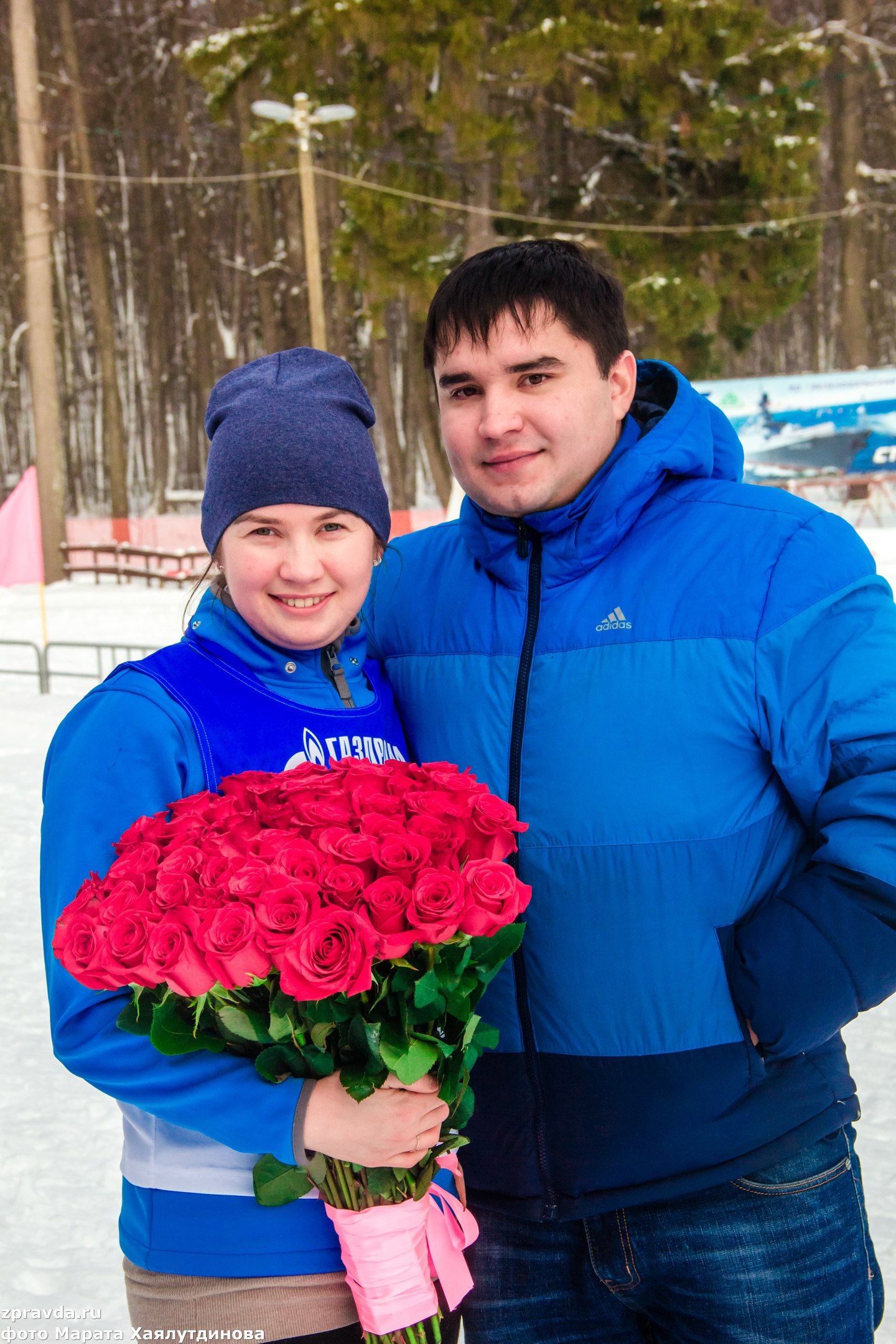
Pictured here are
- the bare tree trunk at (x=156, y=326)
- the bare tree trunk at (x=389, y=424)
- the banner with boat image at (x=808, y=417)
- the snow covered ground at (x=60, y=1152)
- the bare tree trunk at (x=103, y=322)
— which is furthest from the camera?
the bare tree trunk at (x=156, y=326)

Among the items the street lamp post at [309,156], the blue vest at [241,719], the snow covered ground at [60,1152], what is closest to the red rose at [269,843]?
the blue vest at [241,719]

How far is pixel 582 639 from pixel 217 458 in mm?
659

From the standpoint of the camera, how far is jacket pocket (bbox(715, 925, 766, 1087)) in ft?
6.15

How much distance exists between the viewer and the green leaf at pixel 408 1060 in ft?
4.65

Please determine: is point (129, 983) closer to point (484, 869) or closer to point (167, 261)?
point (484, 869)

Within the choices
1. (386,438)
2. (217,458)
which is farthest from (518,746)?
(386,438)

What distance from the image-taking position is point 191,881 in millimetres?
1370

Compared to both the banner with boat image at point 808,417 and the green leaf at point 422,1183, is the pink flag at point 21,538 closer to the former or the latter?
the green leaf at point 422,1183

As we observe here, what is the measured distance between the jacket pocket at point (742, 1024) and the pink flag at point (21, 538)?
8416 millimetres

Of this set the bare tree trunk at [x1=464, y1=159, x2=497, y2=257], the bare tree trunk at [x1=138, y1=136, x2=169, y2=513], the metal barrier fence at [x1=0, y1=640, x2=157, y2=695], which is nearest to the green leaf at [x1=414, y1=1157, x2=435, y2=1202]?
the metal barrier fence at [x1=0, y1=640, x2=157, y2=695]

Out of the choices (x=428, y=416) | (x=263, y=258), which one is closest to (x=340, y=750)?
(x=428, y=416)

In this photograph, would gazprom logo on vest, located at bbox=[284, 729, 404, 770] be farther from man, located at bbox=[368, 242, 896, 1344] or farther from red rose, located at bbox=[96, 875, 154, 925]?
red rose, located at bbox=[96, 875, 154, 925]

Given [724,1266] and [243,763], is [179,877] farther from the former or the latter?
[724,1266]

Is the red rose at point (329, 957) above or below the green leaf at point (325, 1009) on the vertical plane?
above
